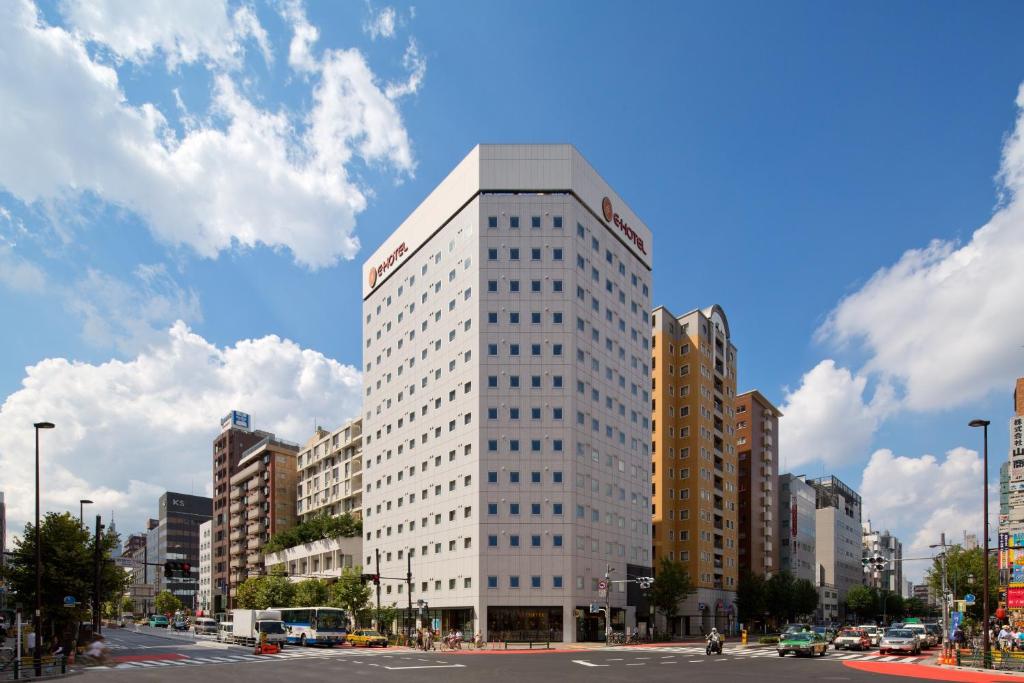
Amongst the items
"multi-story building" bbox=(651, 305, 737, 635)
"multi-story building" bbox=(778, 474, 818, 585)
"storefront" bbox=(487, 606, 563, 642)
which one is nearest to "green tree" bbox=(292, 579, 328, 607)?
"storefront" bbox=(487, 606, 563, 642)

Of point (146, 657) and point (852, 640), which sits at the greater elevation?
point (852, 640)

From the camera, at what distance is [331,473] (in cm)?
13100

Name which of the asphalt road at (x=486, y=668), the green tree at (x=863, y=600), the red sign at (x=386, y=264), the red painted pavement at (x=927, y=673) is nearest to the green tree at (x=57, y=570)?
the asphalt road at (x=486, y=668)

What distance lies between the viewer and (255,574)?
147500mm

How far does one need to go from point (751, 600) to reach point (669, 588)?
3181 cm

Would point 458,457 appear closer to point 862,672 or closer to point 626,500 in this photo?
point 626,500

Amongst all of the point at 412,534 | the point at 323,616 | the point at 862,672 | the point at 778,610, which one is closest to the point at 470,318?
the point at 412,534

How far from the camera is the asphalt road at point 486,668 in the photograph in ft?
121

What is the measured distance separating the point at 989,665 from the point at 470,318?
2324 inches

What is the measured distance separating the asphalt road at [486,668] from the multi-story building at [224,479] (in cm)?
11497

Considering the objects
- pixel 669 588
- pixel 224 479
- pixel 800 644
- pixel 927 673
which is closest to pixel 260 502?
pixel 224 479

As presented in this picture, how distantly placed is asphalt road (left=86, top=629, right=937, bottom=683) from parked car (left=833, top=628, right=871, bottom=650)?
5640mm

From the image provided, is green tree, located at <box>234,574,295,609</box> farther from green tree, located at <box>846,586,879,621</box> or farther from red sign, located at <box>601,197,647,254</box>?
green tree, located at <box>846,586,879,621</box>

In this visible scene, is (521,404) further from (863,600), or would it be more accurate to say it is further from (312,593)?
(863,600)
